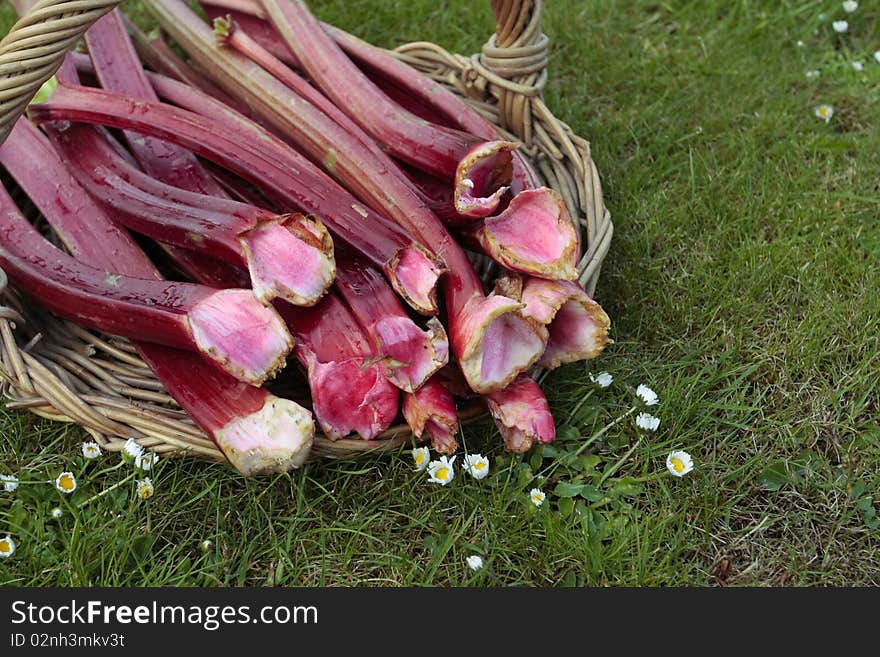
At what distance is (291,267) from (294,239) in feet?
0.19

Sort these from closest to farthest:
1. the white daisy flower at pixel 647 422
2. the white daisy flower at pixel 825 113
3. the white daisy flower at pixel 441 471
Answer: the white daisy flower at pixel 441 471 → the white daisy flower at pixel 647 422 → the white daisy flower at pixel 825 113

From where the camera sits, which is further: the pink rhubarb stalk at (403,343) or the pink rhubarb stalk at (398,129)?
the pink rhubarb stalk at (398,129)

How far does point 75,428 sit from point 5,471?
0.17 m

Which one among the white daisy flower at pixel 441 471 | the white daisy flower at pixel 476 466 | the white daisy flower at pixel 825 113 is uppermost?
the white daisy flower at pixel 441 471

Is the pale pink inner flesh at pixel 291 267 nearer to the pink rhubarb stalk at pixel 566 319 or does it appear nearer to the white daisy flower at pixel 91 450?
the pink rhubarb stalk at pixel 566 319

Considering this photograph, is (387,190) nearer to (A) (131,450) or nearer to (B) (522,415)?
(B) (522,415)

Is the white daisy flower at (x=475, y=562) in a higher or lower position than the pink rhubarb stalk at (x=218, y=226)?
lower

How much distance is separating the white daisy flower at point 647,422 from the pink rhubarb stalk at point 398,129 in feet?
1.85

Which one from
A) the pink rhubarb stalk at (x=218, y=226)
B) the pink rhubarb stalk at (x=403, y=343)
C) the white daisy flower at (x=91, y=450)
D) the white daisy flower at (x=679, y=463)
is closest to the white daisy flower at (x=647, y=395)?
the white daisy flower at (x=679, y=463)

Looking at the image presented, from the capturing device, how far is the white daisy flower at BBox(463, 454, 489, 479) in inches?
80.6

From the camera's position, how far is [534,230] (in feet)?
6.88

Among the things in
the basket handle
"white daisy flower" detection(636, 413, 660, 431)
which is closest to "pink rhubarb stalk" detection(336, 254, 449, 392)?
"white daisy flower" detection(636, 413, 660, 431)

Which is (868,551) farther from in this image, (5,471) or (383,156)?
(5,471)

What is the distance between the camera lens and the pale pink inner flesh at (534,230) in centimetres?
205
